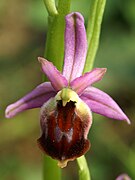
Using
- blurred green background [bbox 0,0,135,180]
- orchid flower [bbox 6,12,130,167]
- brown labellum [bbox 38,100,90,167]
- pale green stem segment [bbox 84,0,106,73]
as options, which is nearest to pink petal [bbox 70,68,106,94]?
orchid flower [bbox 6,12,130,167]

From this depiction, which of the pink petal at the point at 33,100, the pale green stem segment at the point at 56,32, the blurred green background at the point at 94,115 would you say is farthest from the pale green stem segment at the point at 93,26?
the blurred green background at the point at 94,115

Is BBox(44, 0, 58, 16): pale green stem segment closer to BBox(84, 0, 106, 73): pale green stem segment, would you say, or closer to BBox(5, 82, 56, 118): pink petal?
BBox(84, 0, 106, 73): pale green stem segment

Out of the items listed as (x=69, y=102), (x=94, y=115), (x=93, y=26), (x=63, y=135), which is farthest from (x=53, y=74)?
(x=94, y=115)

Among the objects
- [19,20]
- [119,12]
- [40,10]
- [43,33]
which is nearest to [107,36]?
[119,12]

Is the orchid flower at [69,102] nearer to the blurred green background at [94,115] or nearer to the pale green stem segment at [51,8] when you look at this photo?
the pale green stem segment at [51,8]

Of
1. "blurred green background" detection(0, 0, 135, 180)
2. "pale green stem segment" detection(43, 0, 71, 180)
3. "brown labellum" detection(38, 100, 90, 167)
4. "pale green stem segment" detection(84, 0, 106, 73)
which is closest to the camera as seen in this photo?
"brown labellum" detection(38, 100, 90, 167)

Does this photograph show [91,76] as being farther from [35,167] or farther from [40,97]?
[35,167]

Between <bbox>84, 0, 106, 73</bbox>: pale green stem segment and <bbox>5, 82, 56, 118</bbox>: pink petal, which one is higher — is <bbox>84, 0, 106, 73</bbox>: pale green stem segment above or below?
above
